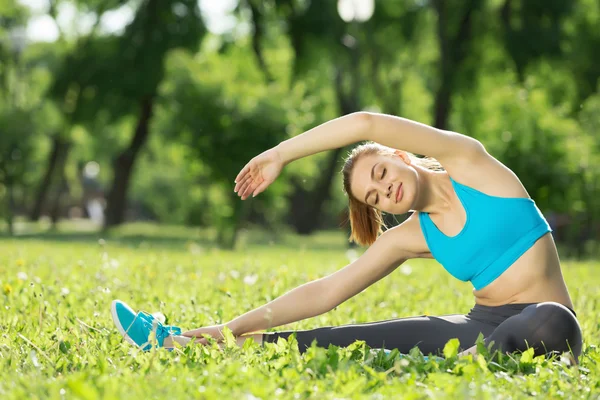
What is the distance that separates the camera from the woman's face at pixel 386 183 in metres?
4.10

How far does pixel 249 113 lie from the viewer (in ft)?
60.1

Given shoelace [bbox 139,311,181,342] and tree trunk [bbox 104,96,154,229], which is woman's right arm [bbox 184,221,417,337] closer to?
shoelace [bbox 139,311,181,342]

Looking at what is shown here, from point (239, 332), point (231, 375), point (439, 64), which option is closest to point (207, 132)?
point (439, 64)

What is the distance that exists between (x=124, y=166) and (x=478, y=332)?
2696 centimetres

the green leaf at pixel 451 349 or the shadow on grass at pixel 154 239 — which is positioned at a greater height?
the green leaf at pixel 451 349

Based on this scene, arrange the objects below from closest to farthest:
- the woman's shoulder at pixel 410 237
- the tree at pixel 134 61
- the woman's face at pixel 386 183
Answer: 1. the woman's face at pixel 386 183
2. the woman's shoulder at pixel 410 237
3. the tree at pixel 134 61

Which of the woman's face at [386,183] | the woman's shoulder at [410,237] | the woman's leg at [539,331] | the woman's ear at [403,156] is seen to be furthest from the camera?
the woman's shoulder at [410,237]

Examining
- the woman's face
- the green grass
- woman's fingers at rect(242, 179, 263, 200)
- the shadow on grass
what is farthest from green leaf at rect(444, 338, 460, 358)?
the shadow on grass

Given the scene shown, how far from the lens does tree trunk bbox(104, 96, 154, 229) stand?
29.5 meters

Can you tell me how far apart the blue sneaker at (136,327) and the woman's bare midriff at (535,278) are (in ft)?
5.82

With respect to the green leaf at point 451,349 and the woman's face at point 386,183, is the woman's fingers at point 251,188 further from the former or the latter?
the green leaf at point 451,349

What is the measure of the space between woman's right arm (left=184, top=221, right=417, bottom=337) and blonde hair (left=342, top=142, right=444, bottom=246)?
11 cm

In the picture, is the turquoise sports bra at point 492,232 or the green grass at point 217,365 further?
the turquoise sports bra at point 492,232

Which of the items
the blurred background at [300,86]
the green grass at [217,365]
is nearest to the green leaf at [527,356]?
the green grass at [217,365]
